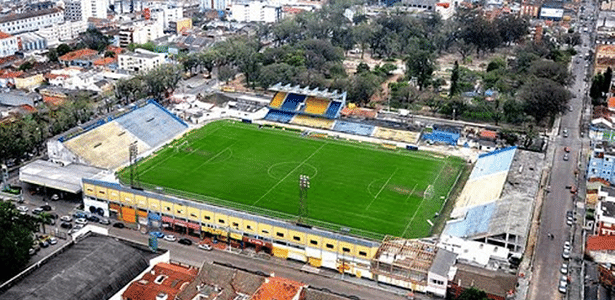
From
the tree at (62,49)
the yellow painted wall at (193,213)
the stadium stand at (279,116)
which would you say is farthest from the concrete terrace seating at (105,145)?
the tree at (62,49)

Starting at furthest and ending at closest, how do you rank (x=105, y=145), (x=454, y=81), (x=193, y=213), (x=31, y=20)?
(x=31, y=20), (x=454, y=81), (x=105, y=145), (x=193, y=213)

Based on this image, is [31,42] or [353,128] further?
[31,42]

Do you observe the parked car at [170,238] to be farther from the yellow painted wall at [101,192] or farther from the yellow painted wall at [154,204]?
the yellow painted wall at [101,192]

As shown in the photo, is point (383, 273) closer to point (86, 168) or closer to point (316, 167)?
point (316, 167)

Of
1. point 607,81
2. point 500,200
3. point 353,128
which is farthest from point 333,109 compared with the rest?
point 607,81

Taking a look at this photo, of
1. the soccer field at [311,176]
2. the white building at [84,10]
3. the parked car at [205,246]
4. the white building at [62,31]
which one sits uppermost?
the white building at [84,10]

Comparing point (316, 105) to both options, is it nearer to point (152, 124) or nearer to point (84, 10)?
point (152, 124)

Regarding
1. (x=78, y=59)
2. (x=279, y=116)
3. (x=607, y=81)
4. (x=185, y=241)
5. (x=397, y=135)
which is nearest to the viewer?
(x=185, y=241)

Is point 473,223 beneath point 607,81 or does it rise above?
beneath

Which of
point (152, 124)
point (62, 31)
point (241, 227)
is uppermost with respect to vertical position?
point (62, 31)
